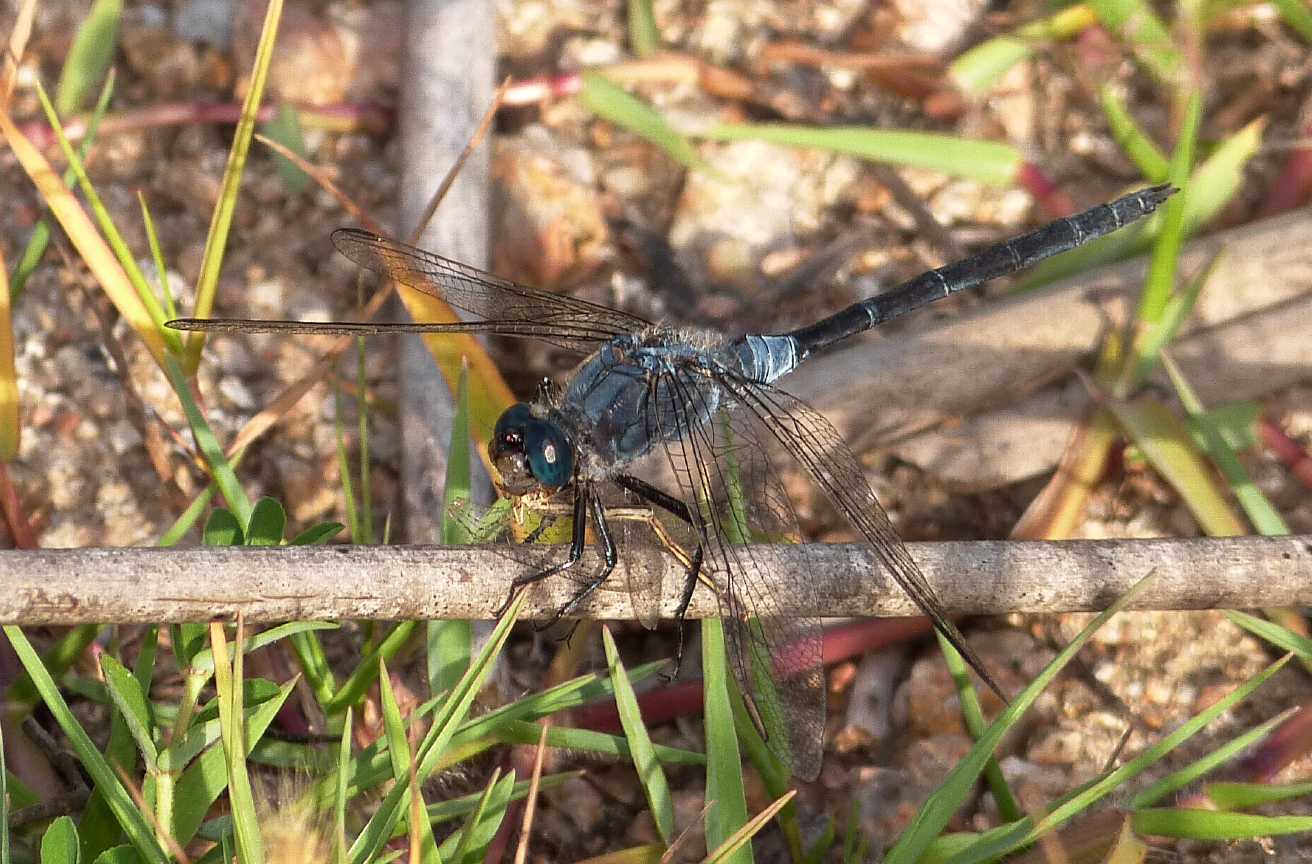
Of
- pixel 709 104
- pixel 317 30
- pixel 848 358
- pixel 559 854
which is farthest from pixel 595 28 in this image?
pixel 559 854

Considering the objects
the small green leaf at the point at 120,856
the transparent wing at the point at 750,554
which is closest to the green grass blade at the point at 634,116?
the transparent wing at the point at 750,554

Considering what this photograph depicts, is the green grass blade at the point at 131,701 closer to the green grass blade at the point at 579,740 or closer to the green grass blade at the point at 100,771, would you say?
the green grass blade at the point at 100,771

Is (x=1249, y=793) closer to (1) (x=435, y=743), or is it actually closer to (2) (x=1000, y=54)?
(1) (x=435, y=743)

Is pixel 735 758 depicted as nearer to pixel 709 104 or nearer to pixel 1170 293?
pixel 1170 293

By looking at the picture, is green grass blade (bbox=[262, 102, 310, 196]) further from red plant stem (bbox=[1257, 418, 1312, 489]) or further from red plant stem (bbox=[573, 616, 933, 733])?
red plant stem (bbox=[1257, 418, 1312, 489])

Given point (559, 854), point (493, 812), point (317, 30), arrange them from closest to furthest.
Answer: point (493, 812) → point (559, 854) → point (317, 30)

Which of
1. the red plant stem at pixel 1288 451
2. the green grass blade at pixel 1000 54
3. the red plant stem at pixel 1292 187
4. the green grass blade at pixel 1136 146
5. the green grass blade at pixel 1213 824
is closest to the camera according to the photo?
the green grass blade at pixel 1213 824
